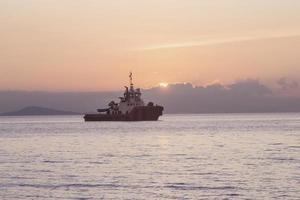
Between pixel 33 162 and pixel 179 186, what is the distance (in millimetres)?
21570

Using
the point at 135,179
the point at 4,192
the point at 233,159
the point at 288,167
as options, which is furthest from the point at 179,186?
the point at 233,159

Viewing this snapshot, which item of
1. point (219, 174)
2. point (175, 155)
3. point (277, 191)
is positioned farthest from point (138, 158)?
point (277, 191)

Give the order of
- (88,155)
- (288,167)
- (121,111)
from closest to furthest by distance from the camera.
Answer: (288,167)
(88,155)
(121,111)

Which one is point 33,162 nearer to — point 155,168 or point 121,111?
point 155,168

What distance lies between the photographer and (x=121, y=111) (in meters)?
191

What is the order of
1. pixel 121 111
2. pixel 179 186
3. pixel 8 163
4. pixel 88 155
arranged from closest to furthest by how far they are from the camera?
pixel 179 186
pixel 8 163
pixel 88 155
pixel 121 111

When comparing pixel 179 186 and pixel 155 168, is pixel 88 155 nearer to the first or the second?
pixel 155 168

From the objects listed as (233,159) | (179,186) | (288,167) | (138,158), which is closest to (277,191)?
(179,186)

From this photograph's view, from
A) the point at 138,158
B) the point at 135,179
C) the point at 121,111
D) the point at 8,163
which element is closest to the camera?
the point at 135,179

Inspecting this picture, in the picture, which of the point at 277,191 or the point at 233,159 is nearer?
the point at 277,191

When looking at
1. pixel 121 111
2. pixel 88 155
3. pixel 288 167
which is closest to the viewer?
pixel 288 167

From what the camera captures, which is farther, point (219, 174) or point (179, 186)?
point (219, 174)

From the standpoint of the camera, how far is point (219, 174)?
42.5 m

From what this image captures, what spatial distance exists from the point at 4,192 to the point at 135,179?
940 cm
